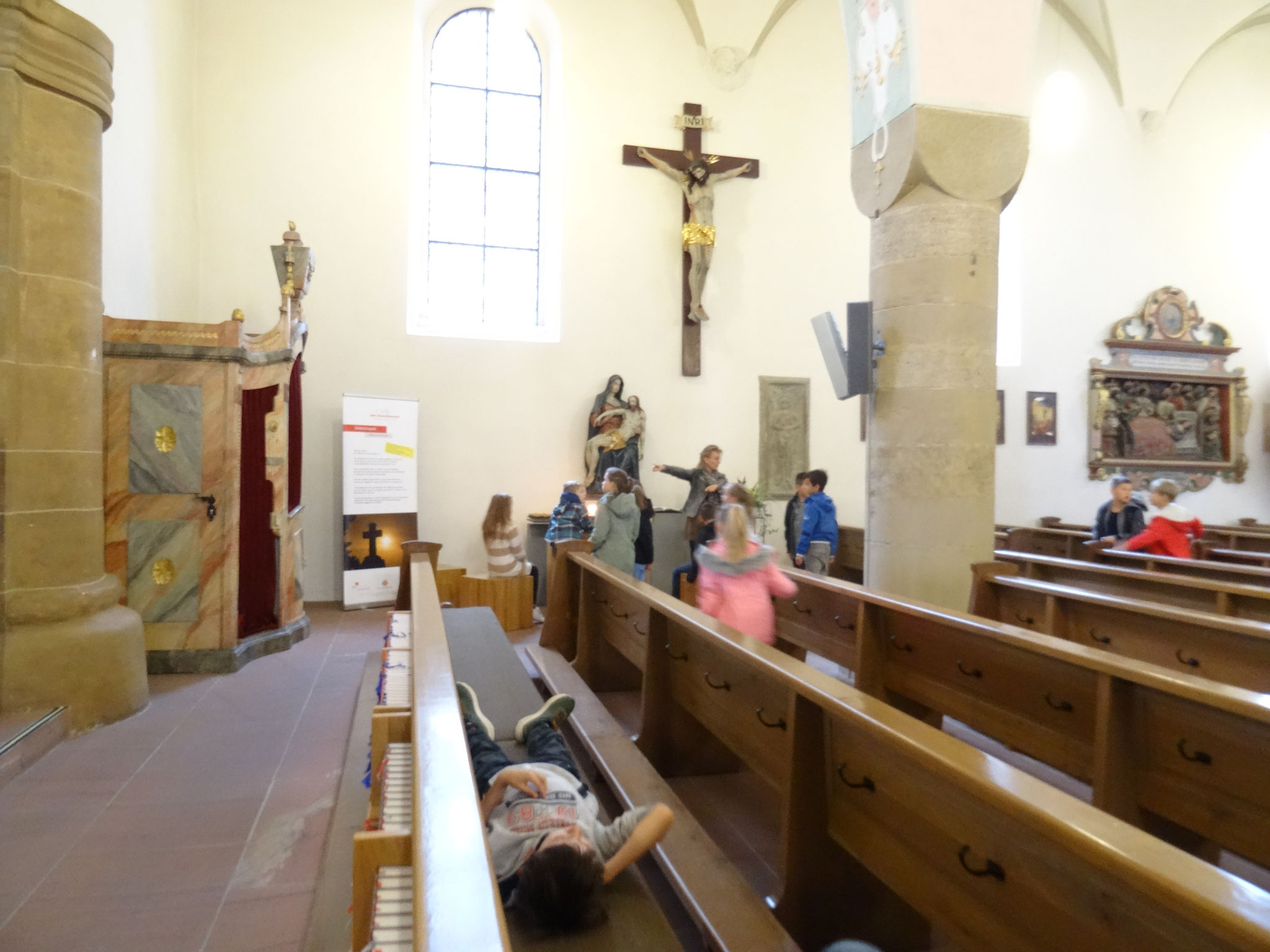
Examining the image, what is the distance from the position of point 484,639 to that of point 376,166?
6296 mm

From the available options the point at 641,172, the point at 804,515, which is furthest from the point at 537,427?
the point at 804,515

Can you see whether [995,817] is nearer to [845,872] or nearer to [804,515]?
[845,872]

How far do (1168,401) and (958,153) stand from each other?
8438mm

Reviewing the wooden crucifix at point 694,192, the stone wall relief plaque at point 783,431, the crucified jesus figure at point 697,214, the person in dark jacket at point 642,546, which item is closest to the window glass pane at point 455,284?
the wooden crucifix at point 694,192

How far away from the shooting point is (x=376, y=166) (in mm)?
8648

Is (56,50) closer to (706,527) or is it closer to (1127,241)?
(706,527)

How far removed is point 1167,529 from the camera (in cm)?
626

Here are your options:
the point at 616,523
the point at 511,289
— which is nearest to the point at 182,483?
the point at 616,523

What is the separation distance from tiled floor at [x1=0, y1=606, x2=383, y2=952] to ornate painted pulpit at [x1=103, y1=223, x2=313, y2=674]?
0.53 metres

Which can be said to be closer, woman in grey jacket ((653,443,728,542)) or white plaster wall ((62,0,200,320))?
white plaster wall ((62,0,200,320))

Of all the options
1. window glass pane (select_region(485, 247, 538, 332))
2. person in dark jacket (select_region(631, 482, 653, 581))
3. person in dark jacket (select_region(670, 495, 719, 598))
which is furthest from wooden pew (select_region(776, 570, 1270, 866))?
window glass pane (select_region(485, 247, 538, 332))

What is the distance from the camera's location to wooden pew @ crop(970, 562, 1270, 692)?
9.21ft

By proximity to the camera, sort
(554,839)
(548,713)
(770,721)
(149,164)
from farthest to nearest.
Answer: (149,164) < (548,713) < (770,721) < (554,839)

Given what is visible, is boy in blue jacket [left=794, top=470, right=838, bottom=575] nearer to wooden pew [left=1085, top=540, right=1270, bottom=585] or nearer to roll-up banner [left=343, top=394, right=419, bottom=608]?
wooden pew [left=1085, top=540, right=1270, bottom=585]
